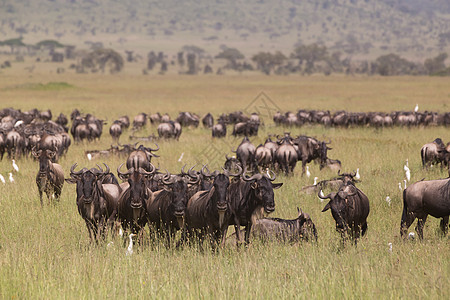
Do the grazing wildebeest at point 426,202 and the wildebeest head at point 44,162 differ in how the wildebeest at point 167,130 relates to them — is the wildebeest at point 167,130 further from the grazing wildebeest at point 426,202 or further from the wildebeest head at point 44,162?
the grazing wildebeest at point 426,202

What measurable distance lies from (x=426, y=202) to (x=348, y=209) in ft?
4.41

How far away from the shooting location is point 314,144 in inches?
724

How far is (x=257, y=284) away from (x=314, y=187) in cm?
732

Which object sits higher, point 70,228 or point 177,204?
point 177,204

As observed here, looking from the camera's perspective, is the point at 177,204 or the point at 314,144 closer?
the point at 177,204

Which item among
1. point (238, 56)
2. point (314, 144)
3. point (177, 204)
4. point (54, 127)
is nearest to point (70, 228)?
point (177, 204)

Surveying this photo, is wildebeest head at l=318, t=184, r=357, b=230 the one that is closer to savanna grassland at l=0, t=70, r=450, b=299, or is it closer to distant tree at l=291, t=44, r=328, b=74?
savanna grassland at l=0, t=70, r=450, b=299

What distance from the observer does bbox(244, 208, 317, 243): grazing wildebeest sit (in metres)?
9.44

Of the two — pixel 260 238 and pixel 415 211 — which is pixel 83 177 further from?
pixel 415 211

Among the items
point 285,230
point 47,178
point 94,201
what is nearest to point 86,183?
point 94,201

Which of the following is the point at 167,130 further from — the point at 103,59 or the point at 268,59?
the point at 268,59

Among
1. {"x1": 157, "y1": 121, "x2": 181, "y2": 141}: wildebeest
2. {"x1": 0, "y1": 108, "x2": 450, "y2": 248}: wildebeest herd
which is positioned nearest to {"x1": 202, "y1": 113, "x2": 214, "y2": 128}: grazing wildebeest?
{"x1": 157, "y1": 121, "x2": 181, "y2": 141}: wildebeest

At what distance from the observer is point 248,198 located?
9.53 meters

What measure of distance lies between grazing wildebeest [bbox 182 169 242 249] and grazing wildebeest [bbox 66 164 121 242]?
60.4 inches
